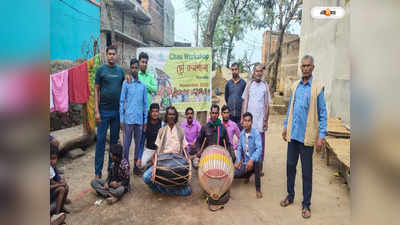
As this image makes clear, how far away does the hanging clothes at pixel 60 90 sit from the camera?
4.78 metres

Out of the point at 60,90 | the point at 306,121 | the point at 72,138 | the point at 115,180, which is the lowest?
the point at 115,180

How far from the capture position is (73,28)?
29.6 ft

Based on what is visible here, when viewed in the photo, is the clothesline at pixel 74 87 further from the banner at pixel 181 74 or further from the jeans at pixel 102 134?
the jeans at pixel 102 134

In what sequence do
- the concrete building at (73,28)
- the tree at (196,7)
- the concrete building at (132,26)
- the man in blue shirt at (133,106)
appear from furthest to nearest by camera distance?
1. the tree at (196,7)
2. the concrete building at (132,26)
3. the concrete building at (73,28)
4. the man in blue shirt at (133,106)

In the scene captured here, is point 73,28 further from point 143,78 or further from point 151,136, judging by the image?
point 151,136

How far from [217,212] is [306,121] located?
1442 mm

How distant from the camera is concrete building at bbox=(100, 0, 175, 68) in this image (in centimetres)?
1190

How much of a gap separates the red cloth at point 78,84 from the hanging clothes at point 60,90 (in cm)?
11

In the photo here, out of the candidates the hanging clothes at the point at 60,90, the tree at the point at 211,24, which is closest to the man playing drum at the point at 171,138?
the hanging clothes at the point at 60,90

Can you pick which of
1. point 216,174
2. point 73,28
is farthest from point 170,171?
point 73,28

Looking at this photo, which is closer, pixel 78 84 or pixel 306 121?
pixel 306 121
